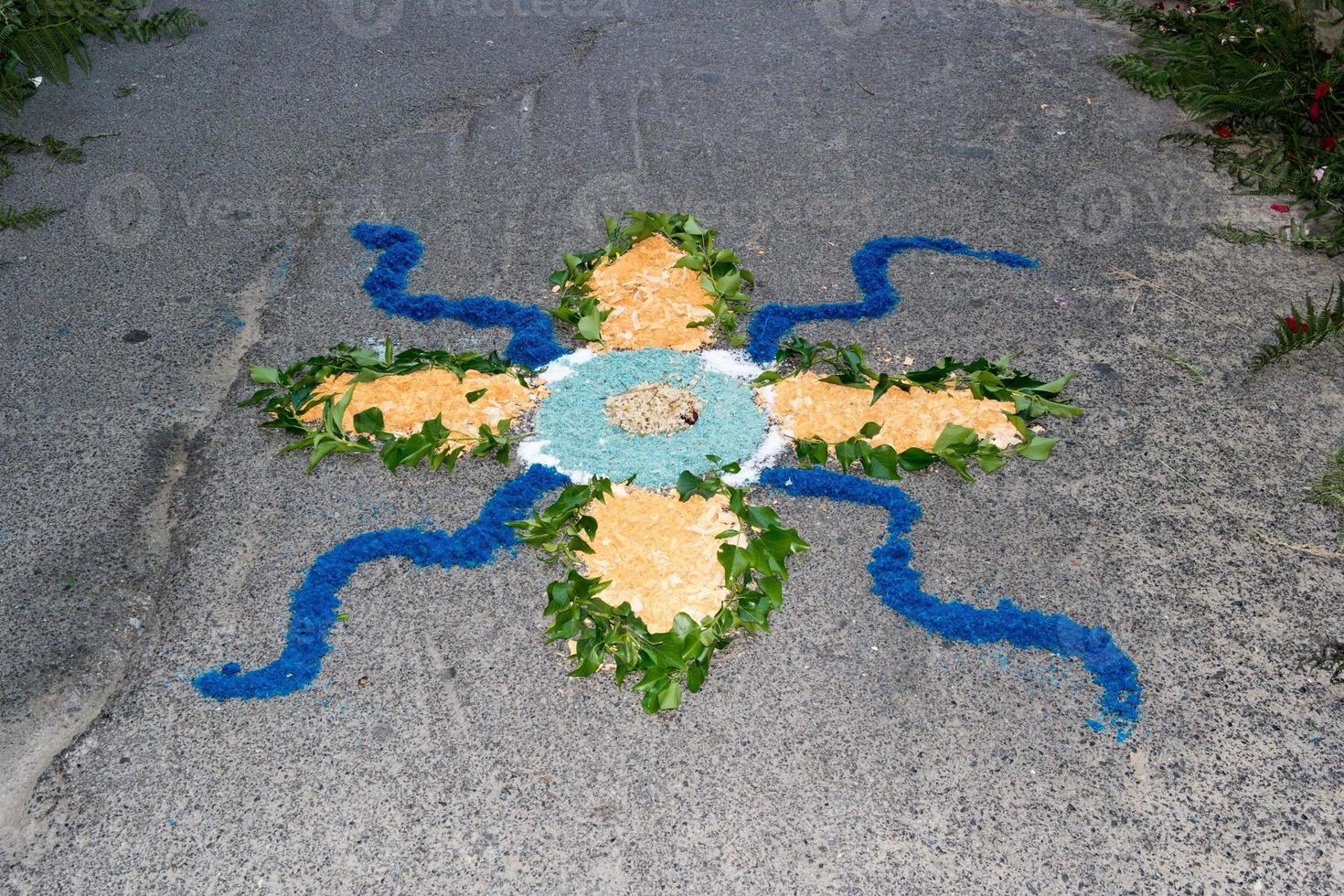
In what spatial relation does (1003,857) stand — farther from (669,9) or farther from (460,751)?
(669,9)

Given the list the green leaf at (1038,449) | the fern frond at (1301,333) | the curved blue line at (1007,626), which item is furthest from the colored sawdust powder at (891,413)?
the fern frond at (1301,333)

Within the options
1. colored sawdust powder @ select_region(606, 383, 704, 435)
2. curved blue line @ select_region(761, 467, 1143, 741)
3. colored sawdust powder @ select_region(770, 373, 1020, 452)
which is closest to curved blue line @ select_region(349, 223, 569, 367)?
colored sawdust powder @ select_region(606, 383, 704, 435)

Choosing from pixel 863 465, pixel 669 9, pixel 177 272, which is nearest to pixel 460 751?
pixel 863 465

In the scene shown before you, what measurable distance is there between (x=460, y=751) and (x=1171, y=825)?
4.75 ft

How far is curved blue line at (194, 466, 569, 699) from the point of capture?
240 cm

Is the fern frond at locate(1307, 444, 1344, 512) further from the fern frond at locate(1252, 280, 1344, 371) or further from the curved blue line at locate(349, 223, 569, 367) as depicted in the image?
the curved blue line at locate(349, 223, 569, 367)

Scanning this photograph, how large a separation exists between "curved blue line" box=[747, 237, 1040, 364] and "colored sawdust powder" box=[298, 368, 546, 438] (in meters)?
0.75

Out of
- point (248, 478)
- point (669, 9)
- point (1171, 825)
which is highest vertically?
point (669, 9)

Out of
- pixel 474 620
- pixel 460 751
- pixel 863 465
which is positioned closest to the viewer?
pixel 460 751

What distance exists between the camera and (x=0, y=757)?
2.27 m

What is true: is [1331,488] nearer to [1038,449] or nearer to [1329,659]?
[1329,659]

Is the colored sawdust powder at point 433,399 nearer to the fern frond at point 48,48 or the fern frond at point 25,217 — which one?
the fern frond at point 25,217

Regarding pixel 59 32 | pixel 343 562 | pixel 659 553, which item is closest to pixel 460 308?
pixel 343 562

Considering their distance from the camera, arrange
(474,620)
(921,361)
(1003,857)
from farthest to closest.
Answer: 1. (921,361)
2. (474,620)
3. (1003,857)
